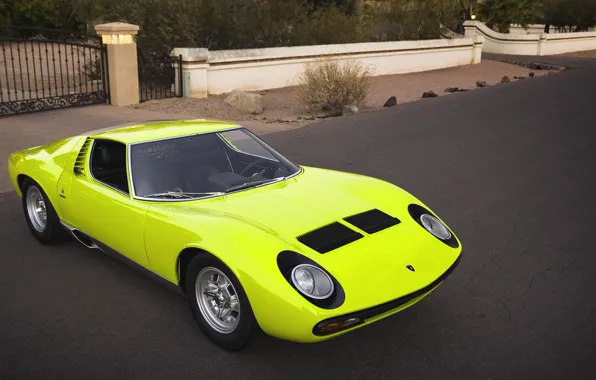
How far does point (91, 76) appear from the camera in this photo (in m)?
16.7

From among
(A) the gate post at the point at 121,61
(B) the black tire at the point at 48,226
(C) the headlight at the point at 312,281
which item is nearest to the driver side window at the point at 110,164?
(B) the black tire at the point at 48,226

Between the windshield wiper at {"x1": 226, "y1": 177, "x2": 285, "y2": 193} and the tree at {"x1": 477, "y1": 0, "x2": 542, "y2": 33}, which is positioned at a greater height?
the tree at {"x1": 477, "y1": 0, "x2": 542, "y2": 33}

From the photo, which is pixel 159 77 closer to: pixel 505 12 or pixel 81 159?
pixel 81 159

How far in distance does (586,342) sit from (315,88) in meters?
11.1

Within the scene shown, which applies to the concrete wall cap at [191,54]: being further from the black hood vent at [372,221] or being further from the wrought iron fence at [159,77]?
the black hood vent at [372,221]

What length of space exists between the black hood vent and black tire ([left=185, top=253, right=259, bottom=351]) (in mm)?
915

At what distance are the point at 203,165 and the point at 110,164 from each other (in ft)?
2.73

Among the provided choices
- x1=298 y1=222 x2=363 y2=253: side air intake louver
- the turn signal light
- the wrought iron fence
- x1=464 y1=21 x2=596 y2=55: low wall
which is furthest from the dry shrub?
x1=464 y1=21 x2=596 y2=55: low wall

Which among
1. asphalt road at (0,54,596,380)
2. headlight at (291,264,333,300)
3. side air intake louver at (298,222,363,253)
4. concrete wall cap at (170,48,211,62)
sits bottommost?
asphalt road at (0,54,596,380)

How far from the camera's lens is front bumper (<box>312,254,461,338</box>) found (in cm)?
314

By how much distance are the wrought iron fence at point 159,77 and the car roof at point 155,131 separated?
10348mm

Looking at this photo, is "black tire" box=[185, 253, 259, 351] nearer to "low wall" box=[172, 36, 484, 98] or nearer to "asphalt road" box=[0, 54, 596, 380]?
"asphalt road" box=[0, 54, 596, 380]

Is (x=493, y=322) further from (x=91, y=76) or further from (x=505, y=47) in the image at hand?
(x=505, y=47)

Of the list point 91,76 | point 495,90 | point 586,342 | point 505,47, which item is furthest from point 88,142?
point 505,47
